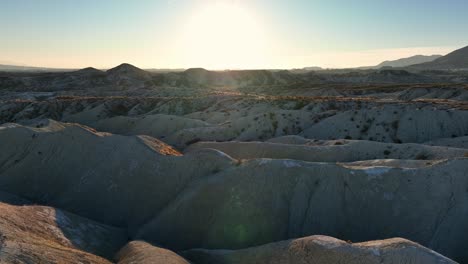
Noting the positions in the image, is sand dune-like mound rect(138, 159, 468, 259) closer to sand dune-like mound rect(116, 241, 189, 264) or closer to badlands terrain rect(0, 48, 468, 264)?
badlands terrain rect(0, 48, 468, 264)

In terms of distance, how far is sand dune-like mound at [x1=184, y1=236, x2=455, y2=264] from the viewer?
1502cm

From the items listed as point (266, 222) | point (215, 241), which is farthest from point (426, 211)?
point (215, 241)

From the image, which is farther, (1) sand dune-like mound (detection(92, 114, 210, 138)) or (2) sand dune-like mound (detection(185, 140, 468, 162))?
A: (1) sand dune-like mound (detection(92, 114, 210, 138))

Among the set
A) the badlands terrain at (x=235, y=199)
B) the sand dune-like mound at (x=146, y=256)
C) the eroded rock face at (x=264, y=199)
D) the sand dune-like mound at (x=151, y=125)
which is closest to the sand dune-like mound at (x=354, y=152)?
the badlands terrain at (x=235, y=199)

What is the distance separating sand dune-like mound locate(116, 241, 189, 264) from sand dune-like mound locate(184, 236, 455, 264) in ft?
6.75

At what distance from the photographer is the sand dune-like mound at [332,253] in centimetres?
1502

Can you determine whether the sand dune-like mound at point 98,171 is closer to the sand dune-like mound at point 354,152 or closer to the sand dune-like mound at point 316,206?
the sand dune-like mound at point 316,206

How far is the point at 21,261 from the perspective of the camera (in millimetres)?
14617

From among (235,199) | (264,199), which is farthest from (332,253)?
(235,199)

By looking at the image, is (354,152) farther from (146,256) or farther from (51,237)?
(51,237)

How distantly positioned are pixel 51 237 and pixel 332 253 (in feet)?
45.9

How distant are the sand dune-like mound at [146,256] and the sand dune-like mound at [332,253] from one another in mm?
Result: 2058

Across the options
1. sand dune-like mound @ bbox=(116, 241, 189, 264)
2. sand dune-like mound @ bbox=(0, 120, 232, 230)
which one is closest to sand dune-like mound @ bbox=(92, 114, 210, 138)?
sand dune-like mound @ bbox=(0, 120, 232, 230)

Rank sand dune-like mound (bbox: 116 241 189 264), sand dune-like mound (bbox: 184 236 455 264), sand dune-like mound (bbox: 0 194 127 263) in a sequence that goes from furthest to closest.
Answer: sand dune-like mound (bbox: 116 241 189 264)
sand dune-like mound (bbox: 0 194 127 263)
sand dune-like mound (bbox: 184 236 455 264)
